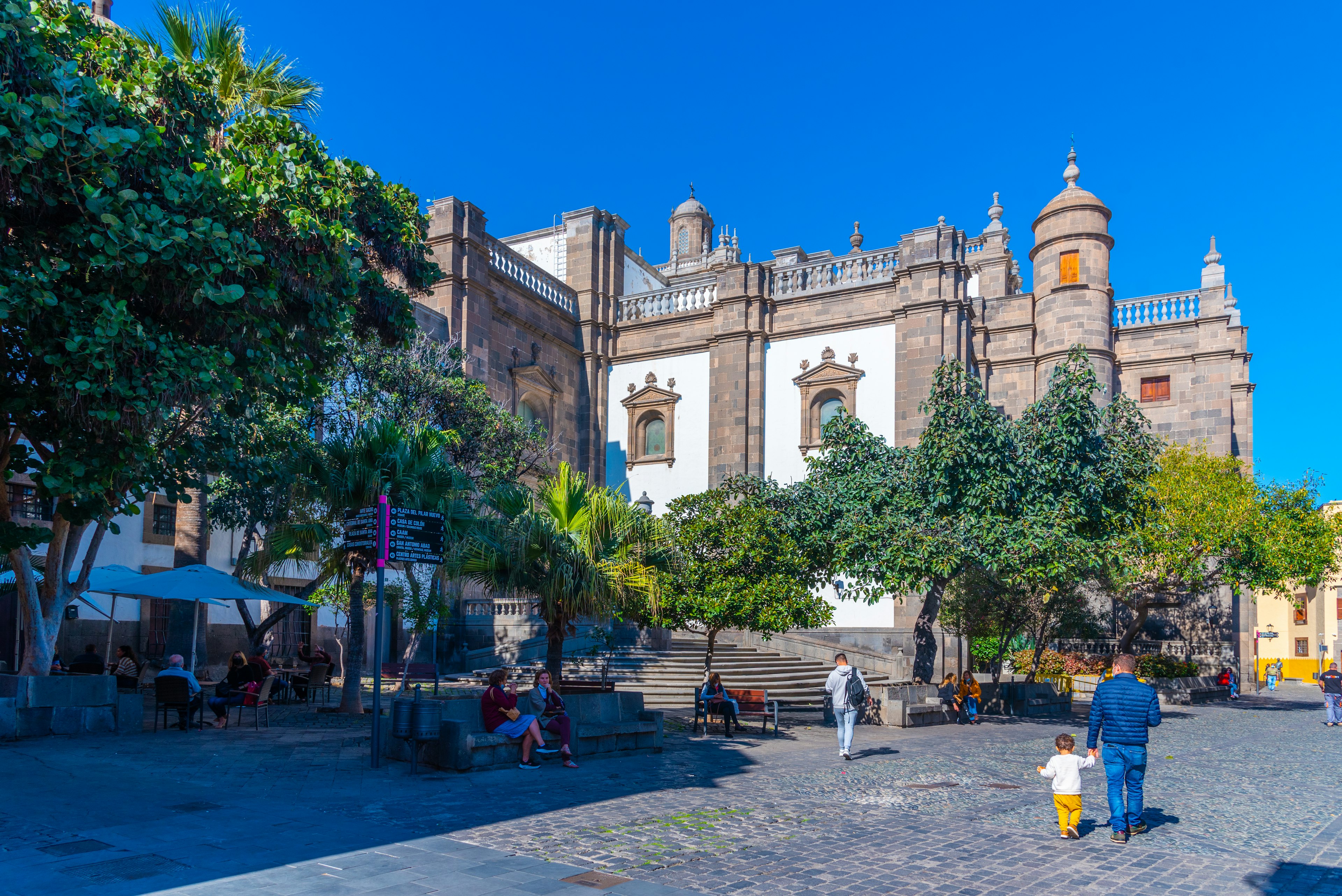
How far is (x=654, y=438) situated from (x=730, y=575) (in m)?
18.6

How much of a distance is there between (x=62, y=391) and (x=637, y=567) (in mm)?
7929

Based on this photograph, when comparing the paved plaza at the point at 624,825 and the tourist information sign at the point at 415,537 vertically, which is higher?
the tourist information sign at the point at 415,537

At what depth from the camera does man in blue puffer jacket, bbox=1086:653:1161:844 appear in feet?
27.4

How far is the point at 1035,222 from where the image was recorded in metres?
35.0

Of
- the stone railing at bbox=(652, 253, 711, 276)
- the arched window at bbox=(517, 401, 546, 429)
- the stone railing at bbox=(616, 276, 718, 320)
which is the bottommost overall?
the arched window at bbox=(517, 401, 546, 429)

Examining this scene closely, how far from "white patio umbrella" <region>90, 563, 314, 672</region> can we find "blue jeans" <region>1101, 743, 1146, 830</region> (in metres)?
13.2

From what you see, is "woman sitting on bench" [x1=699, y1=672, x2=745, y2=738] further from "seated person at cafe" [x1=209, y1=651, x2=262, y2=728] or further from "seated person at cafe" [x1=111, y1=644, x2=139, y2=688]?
"seated person at cafe" [x1=111, y1=644, x2=139, y2=688]

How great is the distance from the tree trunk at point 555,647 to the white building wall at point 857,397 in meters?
15.9

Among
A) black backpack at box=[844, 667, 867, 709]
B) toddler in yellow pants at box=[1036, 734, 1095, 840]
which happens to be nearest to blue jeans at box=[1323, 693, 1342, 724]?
black backpack at box=[844, 667, 867, 709]

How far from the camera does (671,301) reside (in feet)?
116

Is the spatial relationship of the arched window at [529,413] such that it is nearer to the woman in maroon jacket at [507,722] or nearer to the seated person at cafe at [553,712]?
the seated person at cafe at [553,712]

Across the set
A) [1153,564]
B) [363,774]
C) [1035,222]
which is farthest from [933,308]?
[363,774]

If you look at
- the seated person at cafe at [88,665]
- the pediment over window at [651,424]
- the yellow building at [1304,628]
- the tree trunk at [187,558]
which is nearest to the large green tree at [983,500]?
the seated person at cafe at [88,665]

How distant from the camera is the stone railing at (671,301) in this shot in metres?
35.2
